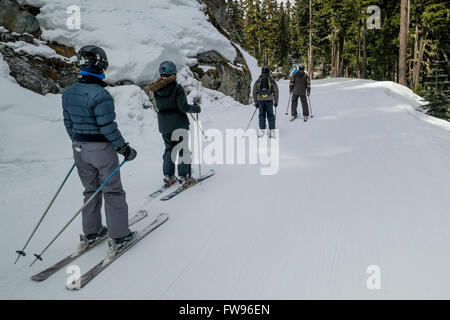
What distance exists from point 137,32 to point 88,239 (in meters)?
9.42

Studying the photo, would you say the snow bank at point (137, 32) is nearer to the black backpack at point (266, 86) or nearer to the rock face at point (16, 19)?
the rock face at point (16, 19)

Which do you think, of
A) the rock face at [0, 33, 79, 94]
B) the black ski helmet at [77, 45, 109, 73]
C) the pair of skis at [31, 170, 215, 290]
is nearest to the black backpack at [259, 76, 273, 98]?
the pair of skis at [31, 170, 215, 290]

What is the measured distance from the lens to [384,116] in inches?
384

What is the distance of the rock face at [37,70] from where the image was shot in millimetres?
7461

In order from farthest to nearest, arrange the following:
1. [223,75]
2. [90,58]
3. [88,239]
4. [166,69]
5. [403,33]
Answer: [403,33] < [223,75] < [166,69] < [88,239] < [90,58]

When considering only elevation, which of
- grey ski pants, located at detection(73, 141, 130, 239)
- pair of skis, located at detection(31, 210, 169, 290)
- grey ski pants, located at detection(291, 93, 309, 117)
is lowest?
pair of skis, located at detection(31, 210, 169, 290)

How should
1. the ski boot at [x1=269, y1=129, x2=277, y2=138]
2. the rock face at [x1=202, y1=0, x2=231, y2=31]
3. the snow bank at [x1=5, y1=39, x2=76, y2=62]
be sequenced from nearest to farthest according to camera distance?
the snow bank at [x1=5, y1=39, x2=76, y2=62]
the ski boot at [x1=269, y1=129, x2=277, y2=138]
the rock face at [x1=202, y1=0, x2=231, y2=31]

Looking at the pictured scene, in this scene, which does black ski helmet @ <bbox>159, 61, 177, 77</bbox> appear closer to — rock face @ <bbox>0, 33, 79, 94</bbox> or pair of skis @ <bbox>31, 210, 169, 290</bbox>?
pair of skis @ <bbox>31, 210, 169, 290</bbox>

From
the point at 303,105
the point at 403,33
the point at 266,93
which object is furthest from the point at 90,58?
the point at 403,33

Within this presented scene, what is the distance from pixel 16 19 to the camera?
8.58m

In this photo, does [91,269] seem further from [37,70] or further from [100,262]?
[37,70]

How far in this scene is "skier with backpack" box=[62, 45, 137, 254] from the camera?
3.03 m

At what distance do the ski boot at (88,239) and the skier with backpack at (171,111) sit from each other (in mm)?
1957

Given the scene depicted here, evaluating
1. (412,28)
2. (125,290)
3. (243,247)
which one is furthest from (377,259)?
(412,28)
